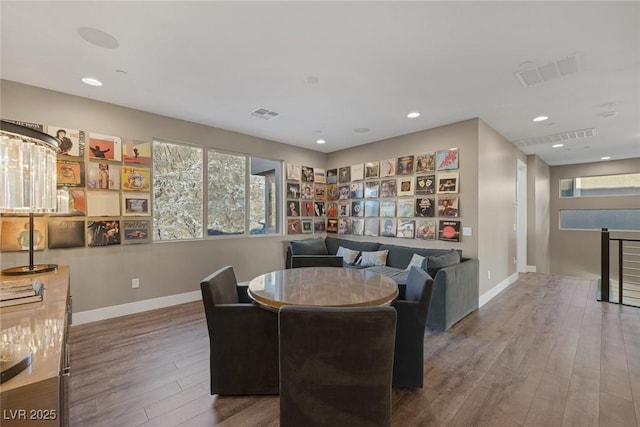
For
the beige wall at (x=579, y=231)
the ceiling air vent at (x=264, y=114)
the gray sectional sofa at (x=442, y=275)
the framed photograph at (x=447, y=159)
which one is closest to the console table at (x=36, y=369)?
the gray sectional sofa at (x=442, y=275)

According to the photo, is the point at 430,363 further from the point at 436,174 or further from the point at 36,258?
the point at 36,258

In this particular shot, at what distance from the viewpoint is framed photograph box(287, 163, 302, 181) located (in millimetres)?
5371

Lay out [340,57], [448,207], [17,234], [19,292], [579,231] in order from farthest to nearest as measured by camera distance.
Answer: [579,231] → [448,207] → [17,234] → [340,57] → [19,292]

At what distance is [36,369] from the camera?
767 millimetres

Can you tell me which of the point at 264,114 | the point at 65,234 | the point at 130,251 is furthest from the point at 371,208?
the point at 65,234

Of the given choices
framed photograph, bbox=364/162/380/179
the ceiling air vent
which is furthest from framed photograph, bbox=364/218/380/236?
the ceiling air vent

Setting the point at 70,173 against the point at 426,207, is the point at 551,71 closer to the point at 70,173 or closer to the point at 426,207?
the point at 426,207

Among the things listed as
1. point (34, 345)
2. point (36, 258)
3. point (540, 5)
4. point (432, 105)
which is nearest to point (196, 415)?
point (34, 345)

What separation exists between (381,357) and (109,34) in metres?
2.95

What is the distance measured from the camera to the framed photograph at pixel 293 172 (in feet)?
17.6

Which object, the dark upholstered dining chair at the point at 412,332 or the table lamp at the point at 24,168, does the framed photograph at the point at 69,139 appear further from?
the dark upholstered dining chair at the point at 412,332

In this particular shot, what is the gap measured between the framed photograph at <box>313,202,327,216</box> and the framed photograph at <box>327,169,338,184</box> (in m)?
0.53

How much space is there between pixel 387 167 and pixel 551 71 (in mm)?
2589

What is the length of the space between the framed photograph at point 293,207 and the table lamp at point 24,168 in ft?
12.1
